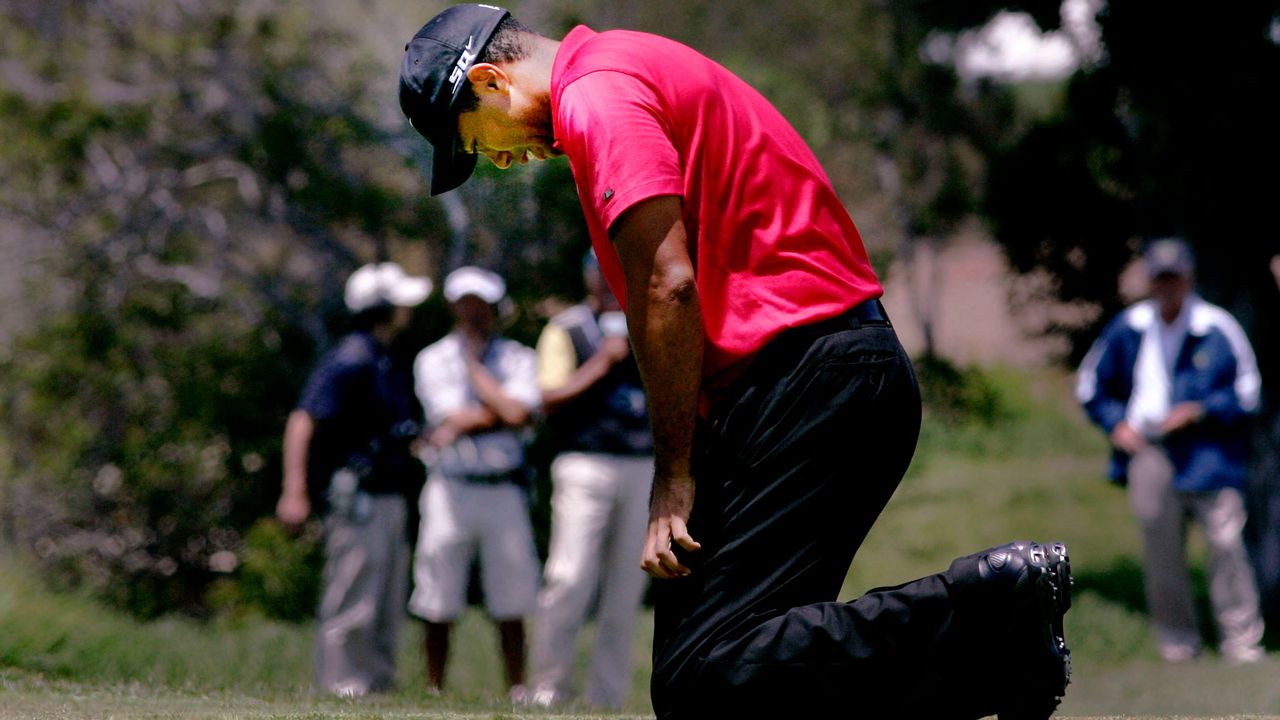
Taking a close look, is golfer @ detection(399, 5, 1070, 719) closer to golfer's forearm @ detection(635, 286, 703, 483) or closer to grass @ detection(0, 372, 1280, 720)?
golfer's forearm @ detection(635, 286, 703, 483)

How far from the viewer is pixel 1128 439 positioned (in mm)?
8094

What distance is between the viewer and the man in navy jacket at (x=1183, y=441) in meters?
7.90

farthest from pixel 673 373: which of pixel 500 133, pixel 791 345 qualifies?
pixel 500 133

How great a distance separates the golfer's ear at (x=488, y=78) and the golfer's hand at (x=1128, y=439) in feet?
18.8

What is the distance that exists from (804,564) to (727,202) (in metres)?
0.79

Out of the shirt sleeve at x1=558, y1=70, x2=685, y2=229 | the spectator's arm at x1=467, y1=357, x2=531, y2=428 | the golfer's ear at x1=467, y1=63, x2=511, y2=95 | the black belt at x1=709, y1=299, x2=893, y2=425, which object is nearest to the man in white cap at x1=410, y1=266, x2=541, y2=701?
the spectator's arm at x1=467, y1=357, x2=531, y2=428

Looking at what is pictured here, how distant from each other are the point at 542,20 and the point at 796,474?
9124 mm

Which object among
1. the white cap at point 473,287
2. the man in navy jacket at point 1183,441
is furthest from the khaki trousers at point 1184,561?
the white cap at point 473,287

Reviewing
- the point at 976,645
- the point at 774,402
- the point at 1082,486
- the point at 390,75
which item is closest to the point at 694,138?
the point at 774,402

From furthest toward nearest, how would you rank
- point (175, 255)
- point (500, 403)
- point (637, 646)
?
1. point (175, 255)
2. point (637, 646)
3. point (500, 403)

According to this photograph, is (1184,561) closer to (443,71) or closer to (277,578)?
(277,578)

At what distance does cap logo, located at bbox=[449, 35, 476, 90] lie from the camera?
3.27 m

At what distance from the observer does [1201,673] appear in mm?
7410

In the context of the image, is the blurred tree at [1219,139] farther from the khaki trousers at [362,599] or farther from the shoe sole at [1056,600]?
the shoe sole at [1056,600]
